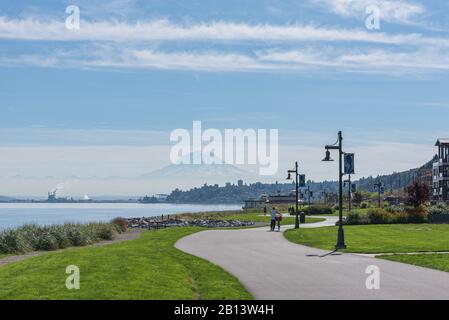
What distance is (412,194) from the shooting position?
7400 centimetres

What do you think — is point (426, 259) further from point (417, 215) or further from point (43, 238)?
point (417, 215)

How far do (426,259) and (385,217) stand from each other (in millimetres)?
35927

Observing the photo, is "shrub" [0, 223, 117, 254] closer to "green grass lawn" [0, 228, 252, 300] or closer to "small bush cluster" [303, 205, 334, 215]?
"green grass lawn" [0, 228, 252, 300]

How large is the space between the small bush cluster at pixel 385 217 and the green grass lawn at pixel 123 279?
1454 inches

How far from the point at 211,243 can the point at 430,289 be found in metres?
18.0

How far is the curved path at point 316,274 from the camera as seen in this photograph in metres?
15.0

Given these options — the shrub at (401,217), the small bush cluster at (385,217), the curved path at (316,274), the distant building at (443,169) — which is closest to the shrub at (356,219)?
the small bush cluster at (385,217)

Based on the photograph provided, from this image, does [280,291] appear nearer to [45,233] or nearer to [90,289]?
[90,289]

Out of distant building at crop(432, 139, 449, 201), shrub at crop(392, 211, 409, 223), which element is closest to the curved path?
shrub at crop(392, 211, 409, 223)

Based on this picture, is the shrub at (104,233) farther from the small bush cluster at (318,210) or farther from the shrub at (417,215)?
the small bush cluster at (318,210)

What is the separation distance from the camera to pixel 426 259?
902 inches

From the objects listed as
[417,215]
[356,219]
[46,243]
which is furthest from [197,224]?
[46,243]
